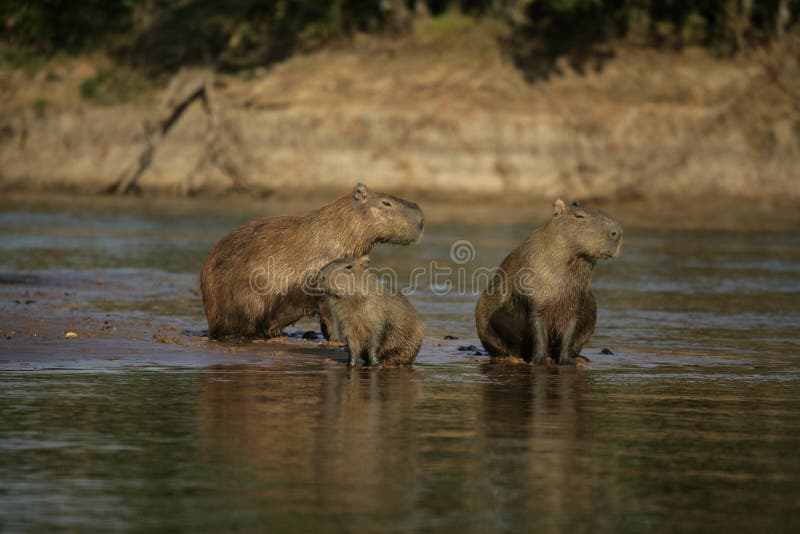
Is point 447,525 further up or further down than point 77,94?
further down

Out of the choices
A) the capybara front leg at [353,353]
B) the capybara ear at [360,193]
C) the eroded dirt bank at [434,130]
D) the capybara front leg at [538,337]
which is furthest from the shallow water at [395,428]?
the eroded dirt bank at [434,130]

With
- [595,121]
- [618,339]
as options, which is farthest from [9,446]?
[595,121]

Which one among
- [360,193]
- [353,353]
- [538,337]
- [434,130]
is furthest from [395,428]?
[434,130]

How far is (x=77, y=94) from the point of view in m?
35.5

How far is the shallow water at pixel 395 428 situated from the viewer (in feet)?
19.0

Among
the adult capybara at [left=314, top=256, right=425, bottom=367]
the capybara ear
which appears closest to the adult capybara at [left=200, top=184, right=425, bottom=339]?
the capybara ear

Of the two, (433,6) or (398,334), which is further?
(433,6)

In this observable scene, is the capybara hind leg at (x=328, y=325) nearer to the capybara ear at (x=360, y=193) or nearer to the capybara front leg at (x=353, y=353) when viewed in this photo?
the capybara front leg at (x=353, y=353)

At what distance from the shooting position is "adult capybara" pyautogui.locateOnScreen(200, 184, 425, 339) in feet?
37.3

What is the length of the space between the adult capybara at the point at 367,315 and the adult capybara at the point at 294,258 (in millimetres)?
1028

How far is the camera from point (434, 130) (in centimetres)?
3161

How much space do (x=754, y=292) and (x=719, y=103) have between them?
16.0m

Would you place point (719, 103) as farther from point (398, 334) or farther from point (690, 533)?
point (690, 533)

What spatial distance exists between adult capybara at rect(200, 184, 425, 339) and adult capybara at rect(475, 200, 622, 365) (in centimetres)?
116
